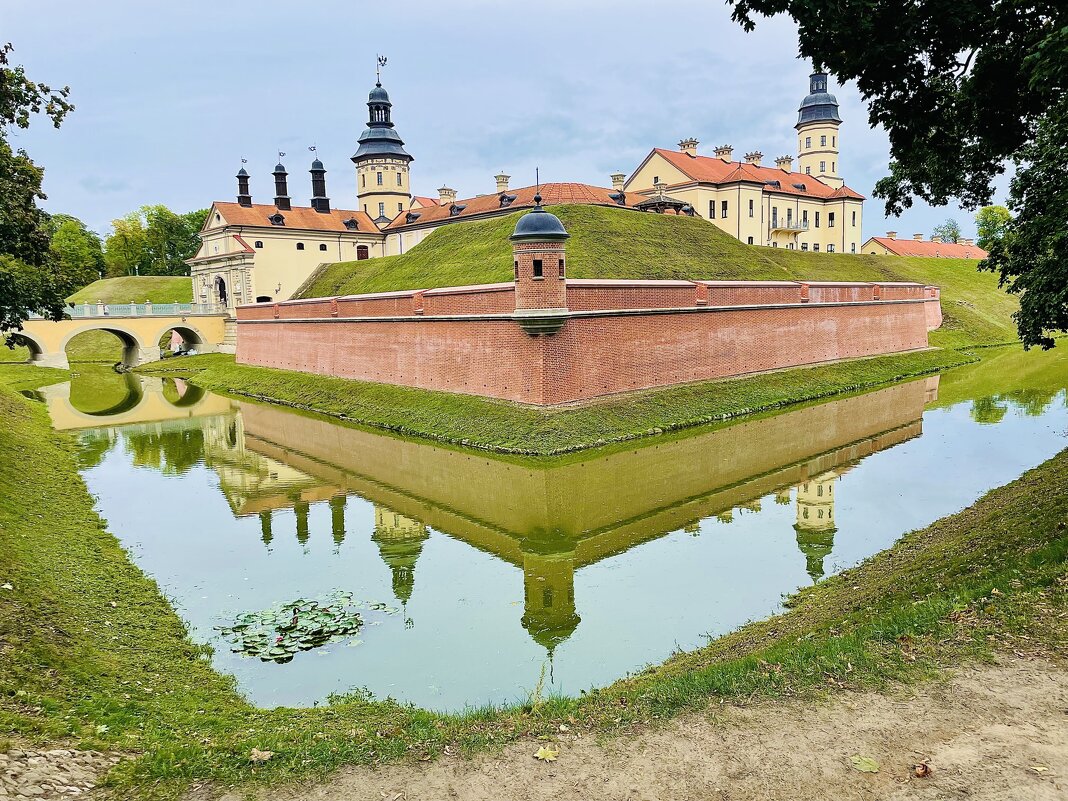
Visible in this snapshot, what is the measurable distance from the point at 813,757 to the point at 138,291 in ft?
235

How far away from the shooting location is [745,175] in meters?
48.0

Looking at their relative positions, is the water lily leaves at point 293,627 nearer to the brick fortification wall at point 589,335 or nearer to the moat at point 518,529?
the moat at point 518,529

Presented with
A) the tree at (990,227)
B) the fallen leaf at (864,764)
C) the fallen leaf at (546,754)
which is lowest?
the fallen leaf at (546,754)

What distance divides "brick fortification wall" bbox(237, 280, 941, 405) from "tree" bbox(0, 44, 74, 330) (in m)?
9.86

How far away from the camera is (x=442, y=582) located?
386 inches

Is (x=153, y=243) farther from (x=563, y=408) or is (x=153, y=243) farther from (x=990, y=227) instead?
(x=990, y=227)

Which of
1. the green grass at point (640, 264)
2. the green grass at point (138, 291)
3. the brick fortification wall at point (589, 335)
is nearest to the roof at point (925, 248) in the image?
the green grass at point (640, 264)

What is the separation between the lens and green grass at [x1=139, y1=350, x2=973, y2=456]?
1709cm

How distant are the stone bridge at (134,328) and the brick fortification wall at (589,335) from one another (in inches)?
575

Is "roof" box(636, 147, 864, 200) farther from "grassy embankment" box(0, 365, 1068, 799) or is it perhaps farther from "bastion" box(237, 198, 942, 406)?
"grassy embankment" box(0, 365, 1068, 799)

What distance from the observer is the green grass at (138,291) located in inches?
2470

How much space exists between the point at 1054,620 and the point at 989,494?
24.7 ft

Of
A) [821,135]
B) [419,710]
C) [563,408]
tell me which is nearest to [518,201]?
[563,408]

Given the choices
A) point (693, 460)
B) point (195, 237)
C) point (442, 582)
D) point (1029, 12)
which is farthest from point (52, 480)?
point (195, 237)
